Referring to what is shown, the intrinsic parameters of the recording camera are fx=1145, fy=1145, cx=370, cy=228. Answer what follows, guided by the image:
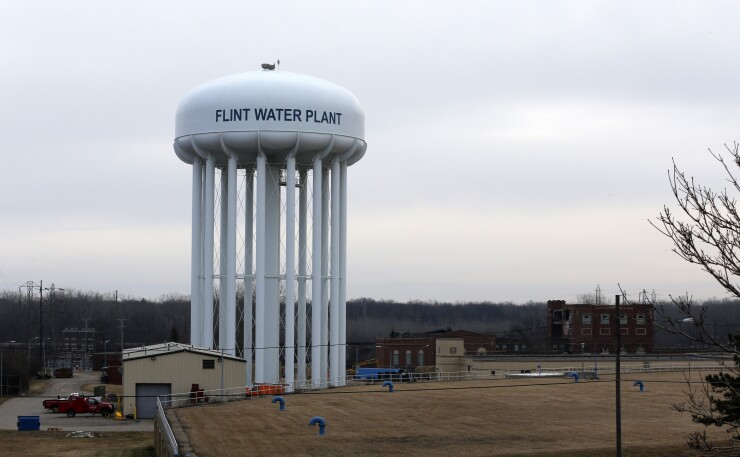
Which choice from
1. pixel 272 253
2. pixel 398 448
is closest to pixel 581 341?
pixel 272 253

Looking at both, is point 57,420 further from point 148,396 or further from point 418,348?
point 418,348

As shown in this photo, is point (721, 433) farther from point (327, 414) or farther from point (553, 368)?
point (553, 368)

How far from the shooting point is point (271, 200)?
55.6m

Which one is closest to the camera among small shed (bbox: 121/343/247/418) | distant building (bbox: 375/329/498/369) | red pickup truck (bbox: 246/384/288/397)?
small shed (bbox: 121/343/247/418)

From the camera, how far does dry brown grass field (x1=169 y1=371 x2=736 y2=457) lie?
32.3 m

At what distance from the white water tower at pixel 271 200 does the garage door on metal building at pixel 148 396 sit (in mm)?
3337

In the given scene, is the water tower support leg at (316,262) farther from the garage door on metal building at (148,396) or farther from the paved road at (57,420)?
the paved road at (57,420)

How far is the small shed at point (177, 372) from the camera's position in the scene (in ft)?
169

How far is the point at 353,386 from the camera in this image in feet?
196

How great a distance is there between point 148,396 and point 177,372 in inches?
88.5

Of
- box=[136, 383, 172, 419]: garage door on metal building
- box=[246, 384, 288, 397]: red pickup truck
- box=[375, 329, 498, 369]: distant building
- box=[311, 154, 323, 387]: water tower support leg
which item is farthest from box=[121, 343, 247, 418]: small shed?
box=[375, 329, 498, 369]: distant building

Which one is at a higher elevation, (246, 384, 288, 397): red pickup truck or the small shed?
the small shed

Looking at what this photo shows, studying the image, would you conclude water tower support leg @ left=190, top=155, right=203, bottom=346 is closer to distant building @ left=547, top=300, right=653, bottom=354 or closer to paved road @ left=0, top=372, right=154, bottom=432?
paved road @ left=0, top=372, right=154, bottom=432

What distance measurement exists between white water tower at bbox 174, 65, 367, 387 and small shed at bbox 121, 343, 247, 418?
4.72 feet
